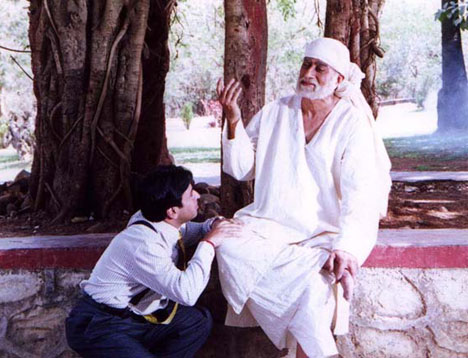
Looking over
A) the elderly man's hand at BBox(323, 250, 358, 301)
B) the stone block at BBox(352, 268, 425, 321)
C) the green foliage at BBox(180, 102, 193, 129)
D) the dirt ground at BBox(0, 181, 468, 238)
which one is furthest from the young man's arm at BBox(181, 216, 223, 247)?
the green foliage at BBox(180, 102, 193, 129)

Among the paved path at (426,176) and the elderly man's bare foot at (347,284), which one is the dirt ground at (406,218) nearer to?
the paved path at (426,176)

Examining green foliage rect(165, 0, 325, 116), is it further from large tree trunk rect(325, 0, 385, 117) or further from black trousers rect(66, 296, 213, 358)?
black trousers rect(66, 296, 213, 358)

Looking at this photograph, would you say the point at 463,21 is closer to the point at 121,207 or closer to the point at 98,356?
the point at 121,207

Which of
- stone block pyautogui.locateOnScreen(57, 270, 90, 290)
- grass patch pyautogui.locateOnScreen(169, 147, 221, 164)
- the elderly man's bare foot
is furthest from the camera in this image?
grass patch pyautogui.locateOnScreen(169, 147, 221, 164)

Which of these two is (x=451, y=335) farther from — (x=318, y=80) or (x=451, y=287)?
(x=318, y=80)

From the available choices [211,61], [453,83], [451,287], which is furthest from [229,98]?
[211,61]

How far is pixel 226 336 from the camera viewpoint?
3195 mm

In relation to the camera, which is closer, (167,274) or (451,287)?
(167,274)

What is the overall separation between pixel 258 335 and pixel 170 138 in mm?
15284

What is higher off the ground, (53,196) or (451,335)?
(53,196)

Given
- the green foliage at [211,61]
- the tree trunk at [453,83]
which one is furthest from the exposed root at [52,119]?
the green foliage at [211,61]

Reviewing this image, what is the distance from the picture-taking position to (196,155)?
14109 mm

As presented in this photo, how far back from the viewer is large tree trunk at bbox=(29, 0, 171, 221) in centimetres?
443

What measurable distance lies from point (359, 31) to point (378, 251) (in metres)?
2.76
